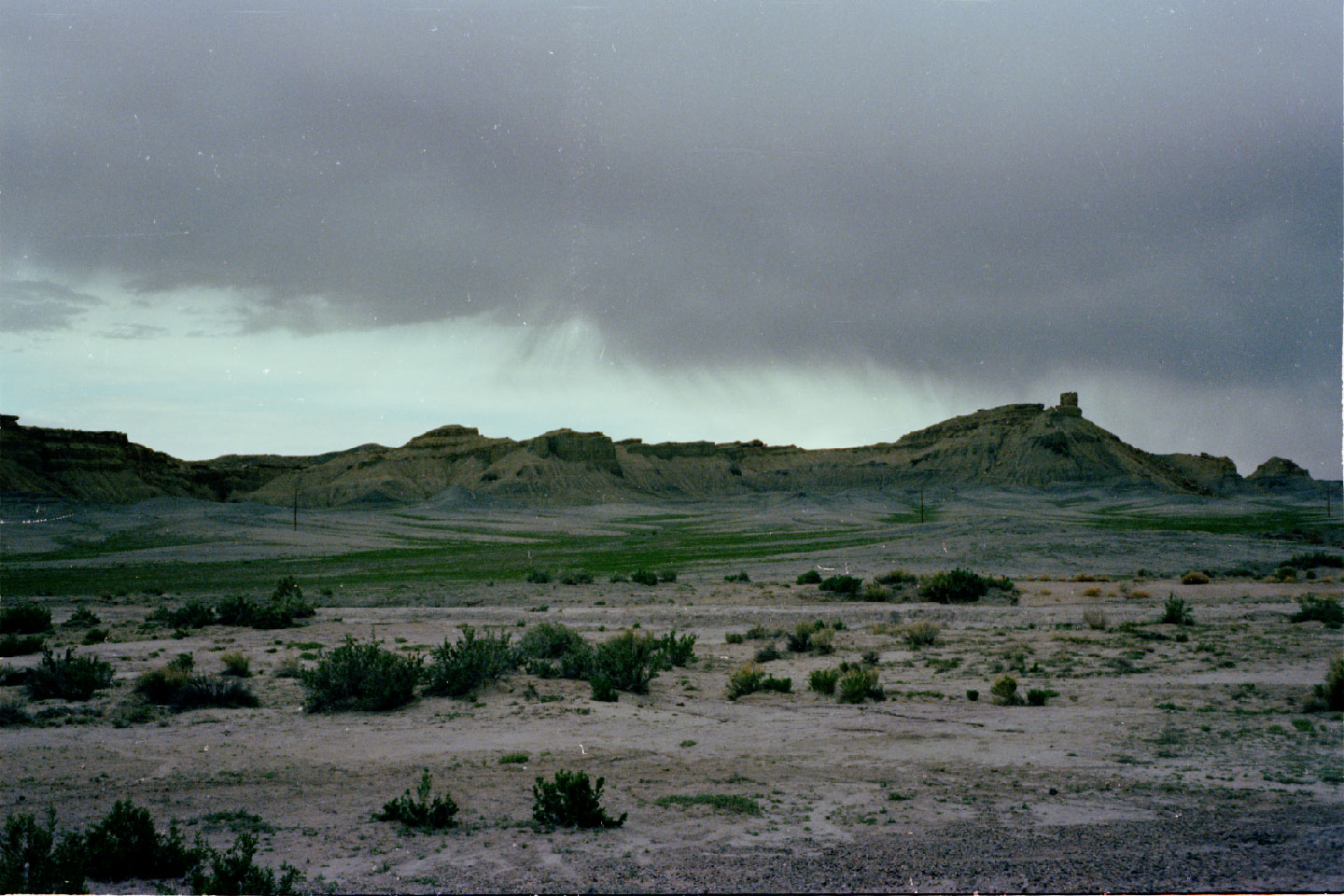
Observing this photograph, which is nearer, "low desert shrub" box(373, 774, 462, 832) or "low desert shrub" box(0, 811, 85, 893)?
"low desert shrub" box(0, 811, 85, 893)

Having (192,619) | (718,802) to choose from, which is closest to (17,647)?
(192,619)

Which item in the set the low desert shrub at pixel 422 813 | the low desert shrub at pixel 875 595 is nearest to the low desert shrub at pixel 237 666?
the low desert shrub at pixel 422 813

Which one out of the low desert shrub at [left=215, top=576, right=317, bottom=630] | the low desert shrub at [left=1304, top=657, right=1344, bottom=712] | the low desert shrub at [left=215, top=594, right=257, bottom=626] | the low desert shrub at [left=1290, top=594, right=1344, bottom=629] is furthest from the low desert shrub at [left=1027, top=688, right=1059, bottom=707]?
the low desert shrub at [left=215, top=594, right=257, bottom=626]

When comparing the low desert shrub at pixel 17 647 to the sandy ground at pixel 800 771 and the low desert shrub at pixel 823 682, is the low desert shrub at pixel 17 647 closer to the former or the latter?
the sandy ground at pixel 800 771

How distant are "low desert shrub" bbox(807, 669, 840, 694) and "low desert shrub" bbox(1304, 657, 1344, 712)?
22.4 feet

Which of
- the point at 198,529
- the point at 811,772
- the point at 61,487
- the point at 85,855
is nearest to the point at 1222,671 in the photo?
the point at 811,772

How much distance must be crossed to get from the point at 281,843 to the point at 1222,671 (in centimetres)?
1613

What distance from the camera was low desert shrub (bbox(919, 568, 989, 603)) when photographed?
3102 cm

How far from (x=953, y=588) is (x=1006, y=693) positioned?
17139mm

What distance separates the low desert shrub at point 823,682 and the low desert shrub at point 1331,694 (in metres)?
6.82

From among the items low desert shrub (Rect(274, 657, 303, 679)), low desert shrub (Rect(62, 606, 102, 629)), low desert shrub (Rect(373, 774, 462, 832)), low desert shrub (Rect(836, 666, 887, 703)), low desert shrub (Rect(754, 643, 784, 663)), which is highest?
low desert shrub (Rect(373, 774, 462, 832))

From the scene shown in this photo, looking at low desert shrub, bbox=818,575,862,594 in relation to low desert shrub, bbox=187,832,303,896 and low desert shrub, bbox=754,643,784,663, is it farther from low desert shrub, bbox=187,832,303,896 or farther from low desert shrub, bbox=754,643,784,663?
low desert shrub, bbox=187,832,303,896

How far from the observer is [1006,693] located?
1455cm

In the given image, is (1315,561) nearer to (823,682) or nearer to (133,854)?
(823,682)
